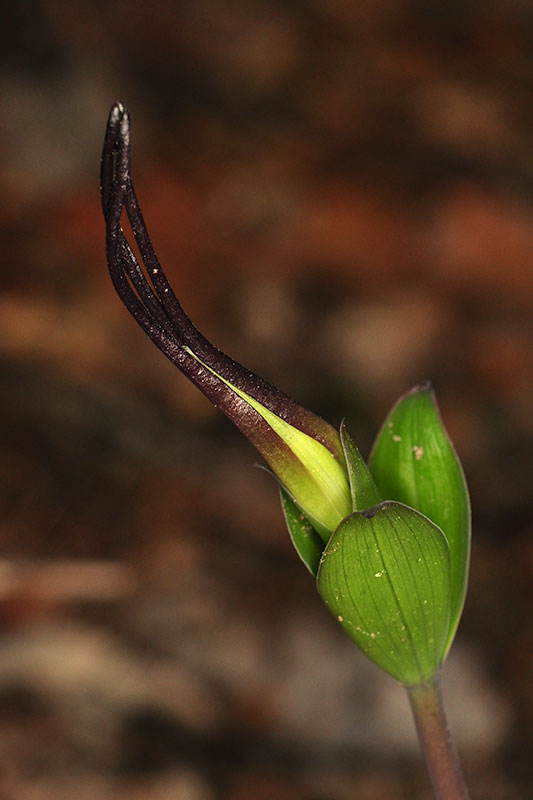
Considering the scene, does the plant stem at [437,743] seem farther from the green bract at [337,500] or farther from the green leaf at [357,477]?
the green leaf at [357,477]

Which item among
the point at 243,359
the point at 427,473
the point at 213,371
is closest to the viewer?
the point at 213,371

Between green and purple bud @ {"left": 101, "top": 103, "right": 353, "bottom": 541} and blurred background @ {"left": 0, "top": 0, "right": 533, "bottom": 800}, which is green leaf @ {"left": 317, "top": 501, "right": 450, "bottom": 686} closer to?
green and purple bud @ {"left": 101, "top": 103, "right": 353, "bottom": 541}

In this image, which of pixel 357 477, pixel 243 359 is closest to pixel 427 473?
pixel 357 477

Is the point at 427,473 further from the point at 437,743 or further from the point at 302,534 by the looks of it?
the point at 437,743

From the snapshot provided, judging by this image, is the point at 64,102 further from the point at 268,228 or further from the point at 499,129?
the point at 499,129

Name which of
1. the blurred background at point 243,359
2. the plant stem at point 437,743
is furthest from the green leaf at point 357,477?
the blurred background at point 243,359

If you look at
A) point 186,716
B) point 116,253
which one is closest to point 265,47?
point 186,716
